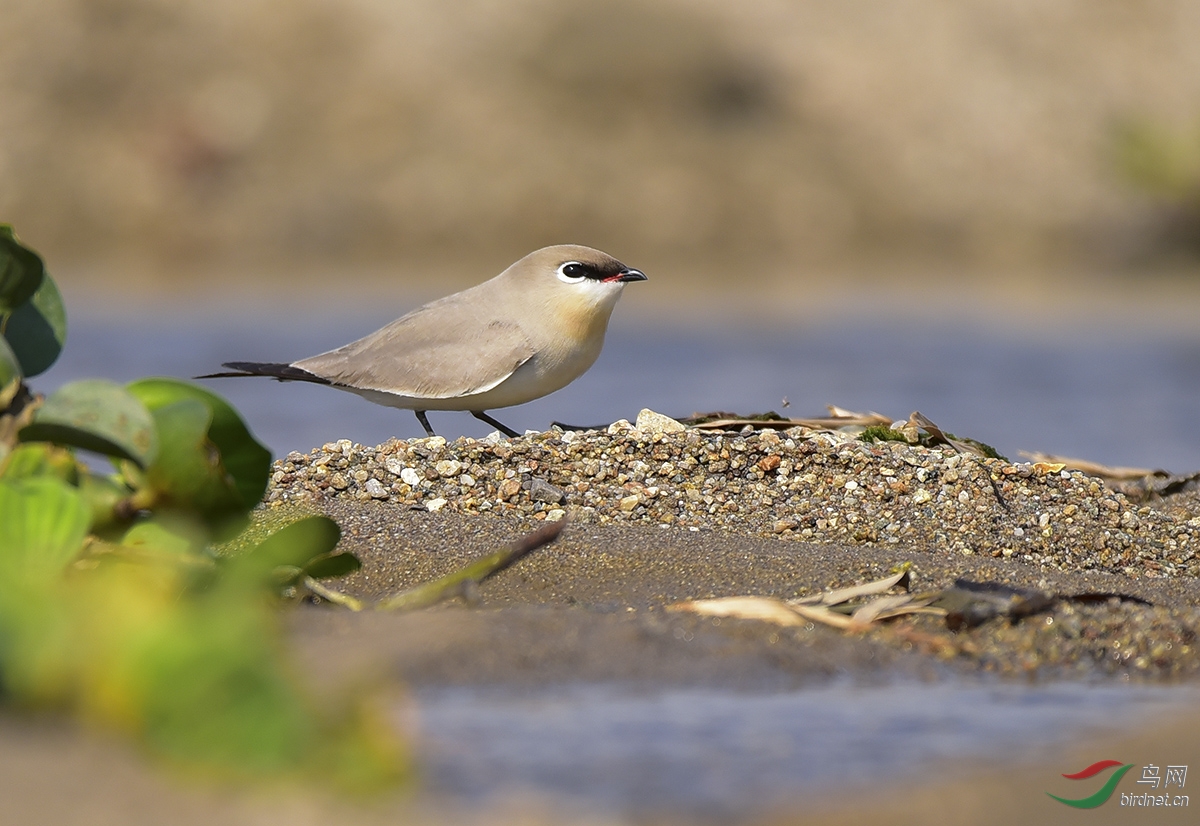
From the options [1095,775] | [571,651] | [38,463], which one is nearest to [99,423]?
[38,463]

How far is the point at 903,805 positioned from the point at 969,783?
6.7 inches

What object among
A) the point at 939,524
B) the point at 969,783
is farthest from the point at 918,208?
the point at 969,783

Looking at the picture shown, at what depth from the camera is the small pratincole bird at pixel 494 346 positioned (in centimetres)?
599

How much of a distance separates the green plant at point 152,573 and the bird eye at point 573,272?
7.83 feet

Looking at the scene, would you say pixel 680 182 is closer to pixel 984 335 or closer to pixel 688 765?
pixel 984 335

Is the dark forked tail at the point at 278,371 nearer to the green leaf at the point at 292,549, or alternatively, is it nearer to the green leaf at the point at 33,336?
the green leaf at the point at 33,336

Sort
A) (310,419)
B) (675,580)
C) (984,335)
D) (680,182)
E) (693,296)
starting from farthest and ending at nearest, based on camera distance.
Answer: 1. (680,182)
2. (693,296)
3. (984,335)
4. (310,419)
5. (675,580)

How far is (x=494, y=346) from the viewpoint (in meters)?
6.02

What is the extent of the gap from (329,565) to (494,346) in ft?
8.56

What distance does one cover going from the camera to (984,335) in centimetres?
1672

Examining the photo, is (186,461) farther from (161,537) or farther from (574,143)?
(574,143)

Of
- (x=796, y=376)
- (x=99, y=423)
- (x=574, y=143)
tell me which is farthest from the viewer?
(x=574, y=143)

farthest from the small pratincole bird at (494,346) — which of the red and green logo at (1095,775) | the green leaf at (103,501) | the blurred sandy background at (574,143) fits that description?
the blurred sandy background at (574,143)

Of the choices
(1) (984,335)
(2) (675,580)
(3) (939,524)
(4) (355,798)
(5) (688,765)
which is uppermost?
(1) (984,335)
